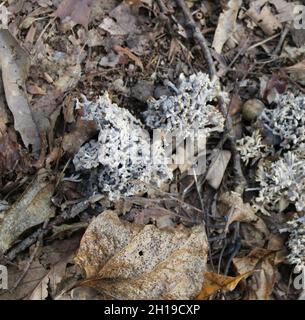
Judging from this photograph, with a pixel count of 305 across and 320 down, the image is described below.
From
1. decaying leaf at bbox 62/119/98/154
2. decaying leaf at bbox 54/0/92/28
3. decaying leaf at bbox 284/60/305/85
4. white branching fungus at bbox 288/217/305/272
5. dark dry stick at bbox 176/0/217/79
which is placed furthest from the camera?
decaying leaf at bbox 284/60/305/85

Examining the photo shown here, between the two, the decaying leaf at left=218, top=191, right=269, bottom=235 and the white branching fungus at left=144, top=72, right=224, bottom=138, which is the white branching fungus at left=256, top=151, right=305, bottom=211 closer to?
the decaying leaf at left=218, top=191, right=269, bottom=235

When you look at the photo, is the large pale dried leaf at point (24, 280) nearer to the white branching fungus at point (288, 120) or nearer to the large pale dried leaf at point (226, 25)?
the white branching fungus at point (288, 120)

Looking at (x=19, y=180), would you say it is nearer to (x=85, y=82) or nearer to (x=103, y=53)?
(x=85, y=82)

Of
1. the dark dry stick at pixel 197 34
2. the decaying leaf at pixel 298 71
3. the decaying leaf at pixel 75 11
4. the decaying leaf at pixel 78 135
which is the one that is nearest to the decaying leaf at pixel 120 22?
the decaying leaf at pixel 75 11

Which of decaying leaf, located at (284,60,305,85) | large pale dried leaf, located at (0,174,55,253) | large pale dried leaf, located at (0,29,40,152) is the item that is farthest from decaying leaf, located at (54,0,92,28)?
decaying leaf, located at (284,60,305,85)

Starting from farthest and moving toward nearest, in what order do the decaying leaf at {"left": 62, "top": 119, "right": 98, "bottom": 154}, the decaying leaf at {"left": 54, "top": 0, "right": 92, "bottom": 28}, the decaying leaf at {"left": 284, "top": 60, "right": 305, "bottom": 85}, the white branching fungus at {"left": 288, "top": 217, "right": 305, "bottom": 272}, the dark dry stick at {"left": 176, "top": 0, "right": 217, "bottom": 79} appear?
the decaying leaf at {"left": 284, "top": 60, "right": 305, "bottom": 85} < the dark dry stick at {"left": 176, "top": 0, "right": 217, "bottom": 79} < the decaying leaf at {"left": 54, "top": 0, "right": 92, "bottom": 28} < the white branching fungus at {"left": 288, "top": 217, "right": 305, "bottom": 272} < the decaying leaf at {"left": 62, "top": 119, "right": 98, "bottom": 154}

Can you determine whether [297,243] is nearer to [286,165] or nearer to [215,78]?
[286,165]
